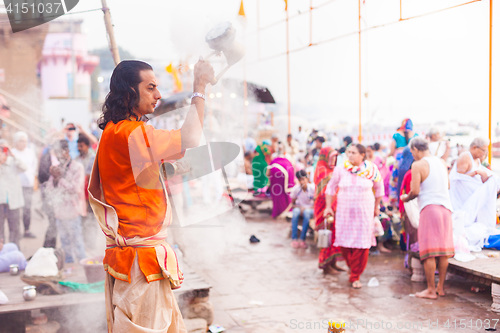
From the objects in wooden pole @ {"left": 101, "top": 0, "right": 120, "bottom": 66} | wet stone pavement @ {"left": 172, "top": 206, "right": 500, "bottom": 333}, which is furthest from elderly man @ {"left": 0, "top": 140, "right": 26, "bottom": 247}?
wooden pole @ {"left": 101, "top": 0, "right": 120, "bottom": 66}

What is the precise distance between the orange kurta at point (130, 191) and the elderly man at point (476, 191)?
507cm

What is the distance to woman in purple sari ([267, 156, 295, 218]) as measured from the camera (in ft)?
34.8

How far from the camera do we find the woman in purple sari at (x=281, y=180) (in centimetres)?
1059

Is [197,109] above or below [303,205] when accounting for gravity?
above

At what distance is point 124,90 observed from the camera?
2.25 metres

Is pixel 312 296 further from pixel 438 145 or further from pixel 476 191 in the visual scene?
pixel 438 145

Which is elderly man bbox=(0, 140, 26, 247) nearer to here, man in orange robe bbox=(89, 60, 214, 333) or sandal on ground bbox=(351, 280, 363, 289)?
sandal on ground bbox=(351, 280, 363, 289)

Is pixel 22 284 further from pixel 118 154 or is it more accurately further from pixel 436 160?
pixel 436 160

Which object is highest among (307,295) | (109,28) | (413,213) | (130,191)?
(109,28)

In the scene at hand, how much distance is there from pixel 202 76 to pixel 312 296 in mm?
4044

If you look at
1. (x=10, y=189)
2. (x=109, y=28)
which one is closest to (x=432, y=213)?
(x=109, y=28)

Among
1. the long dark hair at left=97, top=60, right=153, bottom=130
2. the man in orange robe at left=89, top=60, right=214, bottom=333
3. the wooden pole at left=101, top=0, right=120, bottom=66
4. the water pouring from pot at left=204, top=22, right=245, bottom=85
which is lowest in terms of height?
the man in orange robe at left=89, top=60, right=214, bottom=333

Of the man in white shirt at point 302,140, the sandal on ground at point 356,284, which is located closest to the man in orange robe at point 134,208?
the sandal on ground at point 356,284

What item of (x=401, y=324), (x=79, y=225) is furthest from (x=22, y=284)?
(x=401, y=324)
